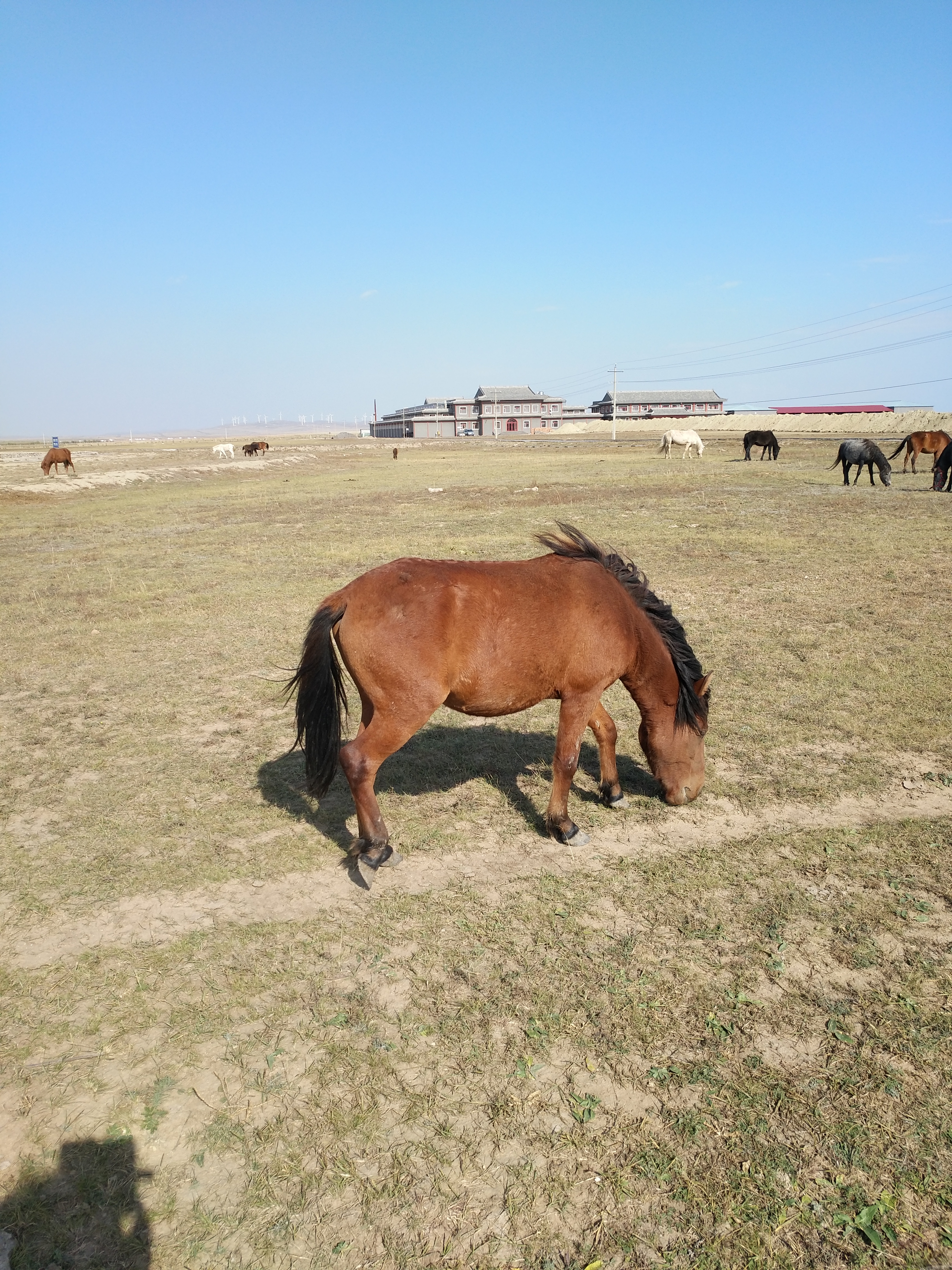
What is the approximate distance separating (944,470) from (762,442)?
16.0 metres

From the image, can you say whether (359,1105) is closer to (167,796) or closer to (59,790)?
(167,796)

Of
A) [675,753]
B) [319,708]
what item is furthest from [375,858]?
[675,753]

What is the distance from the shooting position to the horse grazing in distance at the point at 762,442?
38.2 meters

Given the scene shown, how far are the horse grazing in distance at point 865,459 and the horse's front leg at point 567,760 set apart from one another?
23.3m

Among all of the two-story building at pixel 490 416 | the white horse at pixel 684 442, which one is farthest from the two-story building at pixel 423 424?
the white horse at pixel 684 442

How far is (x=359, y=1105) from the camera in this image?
9.77 ft

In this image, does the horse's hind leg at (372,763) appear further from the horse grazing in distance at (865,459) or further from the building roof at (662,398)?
the building roof at (662,398)

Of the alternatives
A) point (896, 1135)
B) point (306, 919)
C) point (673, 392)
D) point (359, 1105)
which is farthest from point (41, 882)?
point (673, 392)

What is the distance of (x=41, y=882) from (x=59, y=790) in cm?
137

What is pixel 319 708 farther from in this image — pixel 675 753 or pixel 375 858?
pixel 675 753

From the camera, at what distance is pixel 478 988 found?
11.9ft

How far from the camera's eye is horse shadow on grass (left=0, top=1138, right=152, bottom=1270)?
245 cm

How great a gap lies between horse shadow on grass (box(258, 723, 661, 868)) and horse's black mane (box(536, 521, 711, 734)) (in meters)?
0.78

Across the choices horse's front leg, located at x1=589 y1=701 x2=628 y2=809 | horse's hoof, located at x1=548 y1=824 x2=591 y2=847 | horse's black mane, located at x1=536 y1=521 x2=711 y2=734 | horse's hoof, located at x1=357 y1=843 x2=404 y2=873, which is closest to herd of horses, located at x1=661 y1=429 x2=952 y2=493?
horse's black mane, located at x1=536 y1=521 x2=711 y2=734
